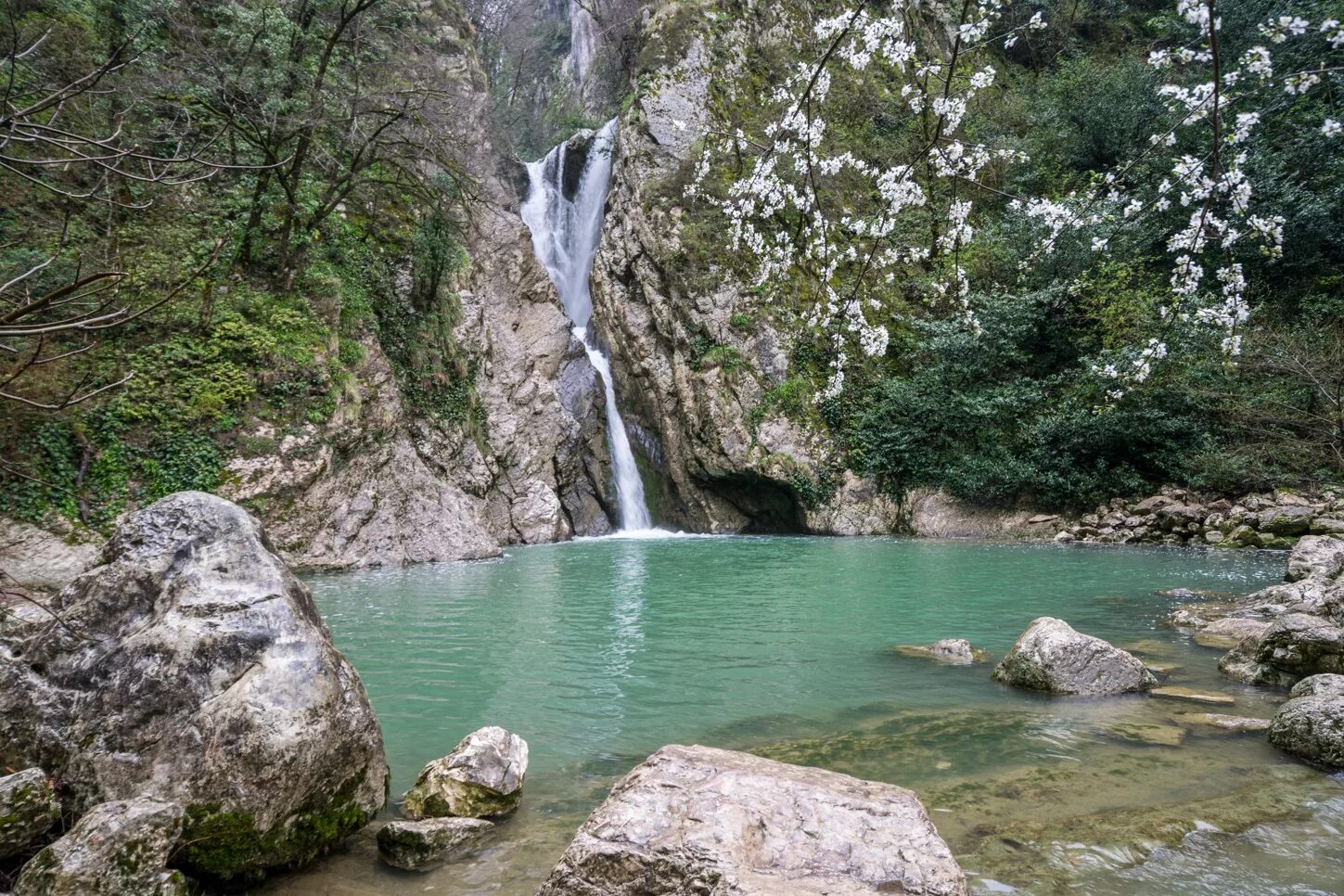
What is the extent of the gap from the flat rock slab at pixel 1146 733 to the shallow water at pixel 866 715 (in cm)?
2

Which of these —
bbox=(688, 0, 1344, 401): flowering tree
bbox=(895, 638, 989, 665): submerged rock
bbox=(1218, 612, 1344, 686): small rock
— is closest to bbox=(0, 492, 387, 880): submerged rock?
bbox=(688, 0, 1344, 401): flowering tree

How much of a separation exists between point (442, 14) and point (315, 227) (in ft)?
Result: 52.9

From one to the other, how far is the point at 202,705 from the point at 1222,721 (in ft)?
19.4

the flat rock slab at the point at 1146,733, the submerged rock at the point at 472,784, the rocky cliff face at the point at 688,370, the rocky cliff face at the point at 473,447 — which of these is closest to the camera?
the submerged rock at the point at 472,784

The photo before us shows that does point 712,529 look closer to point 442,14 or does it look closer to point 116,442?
point 116,442

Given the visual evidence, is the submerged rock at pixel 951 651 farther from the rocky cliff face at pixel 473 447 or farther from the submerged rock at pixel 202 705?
the rocky cliff face at pixel 473 447

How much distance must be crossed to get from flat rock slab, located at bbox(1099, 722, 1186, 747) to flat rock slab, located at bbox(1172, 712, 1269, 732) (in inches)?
7.9

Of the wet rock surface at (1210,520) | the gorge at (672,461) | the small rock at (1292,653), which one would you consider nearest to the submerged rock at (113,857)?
the gorge at (672,461)

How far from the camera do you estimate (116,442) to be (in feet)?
34.0

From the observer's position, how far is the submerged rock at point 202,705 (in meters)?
2.84

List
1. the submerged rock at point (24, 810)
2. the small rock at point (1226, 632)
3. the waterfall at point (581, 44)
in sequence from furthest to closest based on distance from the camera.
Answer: the waterfall at point (581, 44) < the small rock at point (1226, 632) < the submerged rock at point (24, 810)

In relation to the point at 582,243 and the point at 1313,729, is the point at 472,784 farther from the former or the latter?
the point at 582,243

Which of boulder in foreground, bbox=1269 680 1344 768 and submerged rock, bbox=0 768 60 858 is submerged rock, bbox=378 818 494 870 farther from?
boulder in foreground, bbox=1269 680 1344 768

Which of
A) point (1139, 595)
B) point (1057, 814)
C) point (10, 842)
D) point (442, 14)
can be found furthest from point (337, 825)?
point (442, 14)
